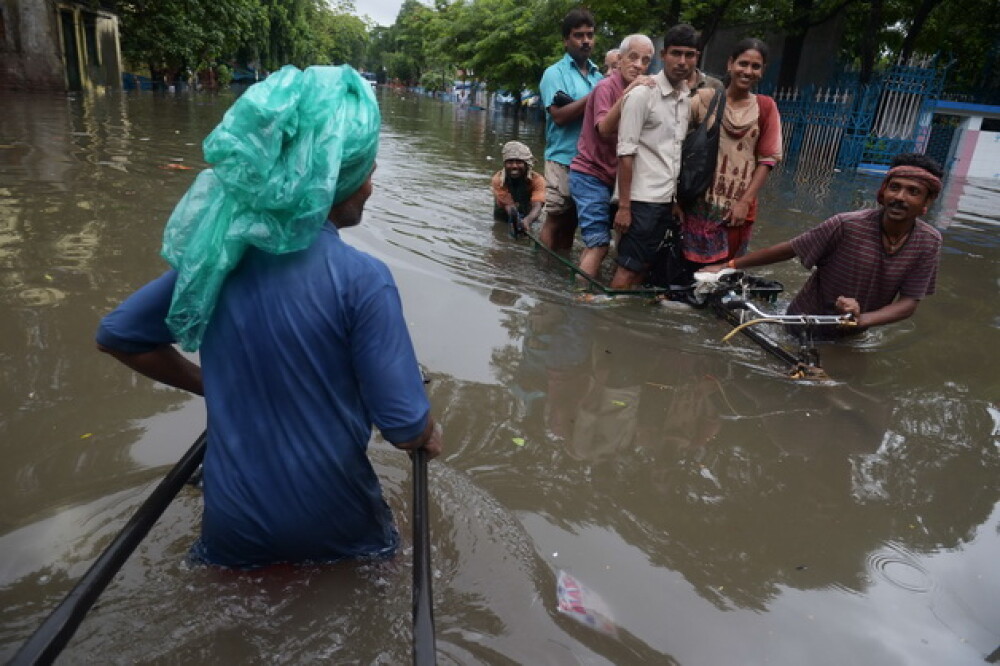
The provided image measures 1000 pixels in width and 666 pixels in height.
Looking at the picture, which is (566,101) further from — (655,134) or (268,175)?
(268,175)

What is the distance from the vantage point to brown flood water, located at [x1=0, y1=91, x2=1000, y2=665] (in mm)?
2035

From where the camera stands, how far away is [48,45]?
61.3 feet

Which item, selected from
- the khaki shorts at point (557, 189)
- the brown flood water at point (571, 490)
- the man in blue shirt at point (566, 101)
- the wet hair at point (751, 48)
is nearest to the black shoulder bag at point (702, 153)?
the wet hair at point (751, 48)

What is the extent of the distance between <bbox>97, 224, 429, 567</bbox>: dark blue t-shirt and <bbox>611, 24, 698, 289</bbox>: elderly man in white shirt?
3.51m

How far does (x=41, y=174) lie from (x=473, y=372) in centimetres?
639

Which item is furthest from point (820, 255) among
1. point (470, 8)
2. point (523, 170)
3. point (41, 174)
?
point (470, 8)

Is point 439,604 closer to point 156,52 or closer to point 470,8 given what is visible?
point 156,52

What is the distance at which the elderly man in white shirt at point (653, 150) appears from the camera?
4.60 m

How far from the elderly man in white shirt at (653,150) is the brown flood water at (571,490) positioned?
505 millimetres

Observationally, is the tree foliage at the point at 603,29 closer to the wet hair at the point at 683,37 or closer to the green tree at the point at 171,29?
the green tree at the point at 171,29

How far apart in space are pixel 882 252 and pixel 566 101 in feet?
9.08

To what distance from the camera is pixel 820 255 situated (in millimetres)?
4469

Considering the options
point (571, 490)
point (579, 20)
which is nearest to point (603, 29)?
point (579, 20)

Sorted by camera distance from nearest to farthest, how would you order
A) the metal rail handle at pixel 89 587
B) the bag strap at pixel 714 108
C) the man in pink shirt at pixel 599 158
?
the metal rail handle at pixel 89 587, the bag strap at pixel 714 108, the man in pink shirt at pixel 599 158
